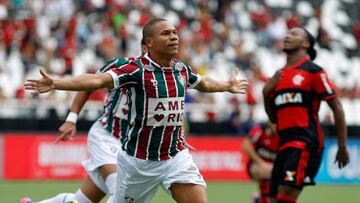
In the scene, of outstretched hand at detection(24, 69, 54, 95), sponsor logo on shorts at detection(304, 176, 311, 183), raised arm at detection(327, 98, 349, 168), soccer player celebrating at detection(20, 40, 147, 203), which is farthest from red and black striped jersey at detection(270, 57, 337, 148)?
outstretched hand at detection(24, 69, 54, 95)

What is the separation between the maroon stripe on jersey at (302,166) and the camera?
920 cm

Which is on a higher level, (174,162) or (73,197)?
(174,162)

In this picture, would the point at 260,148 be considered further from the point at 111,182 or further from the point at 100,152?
the point at 111,182

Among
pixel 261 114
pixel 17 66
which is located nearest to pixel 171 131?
pixel 17 66

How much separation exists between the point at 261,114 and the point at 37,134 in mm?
7011

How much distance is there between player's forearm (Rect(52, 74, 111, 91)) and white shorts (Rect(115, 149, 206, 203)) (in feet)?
2.93

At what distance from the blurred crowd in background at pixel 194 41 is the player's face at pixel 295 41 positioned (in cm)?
1113

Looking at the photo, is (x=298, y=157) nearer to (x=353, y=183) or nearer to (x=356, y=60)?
(x=353, y=183)

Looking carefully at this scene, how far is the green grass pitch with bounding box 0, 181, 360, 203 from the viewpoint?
15109 millimetres

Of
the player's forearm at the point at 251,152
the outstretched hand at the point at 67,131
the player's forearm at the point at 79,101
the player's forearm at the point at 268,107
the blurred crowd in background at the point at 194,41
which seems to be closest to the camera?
the outstretched hand at the point at 67,131

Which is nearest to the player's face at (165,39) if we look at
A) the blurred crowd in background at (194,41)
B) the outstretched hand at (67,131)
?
the outstretched hand at (67,131)

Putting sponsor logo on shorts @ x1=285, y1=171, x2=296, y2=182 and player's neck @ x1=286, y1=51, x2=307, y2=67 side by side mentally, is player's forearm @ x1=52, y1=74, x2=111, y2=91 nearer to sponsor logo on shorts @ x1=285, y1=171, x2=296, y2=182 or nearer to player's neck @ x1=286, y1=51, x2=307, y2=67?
sponsor logo on shorts @ x1=285, y1=171, x2=296, y2=182

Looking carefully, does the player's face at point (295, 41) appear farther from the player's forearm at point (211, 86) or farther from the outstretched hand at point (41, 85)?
the outstretched hand at point (41, 85)

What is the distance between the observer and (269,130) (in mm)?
13289
